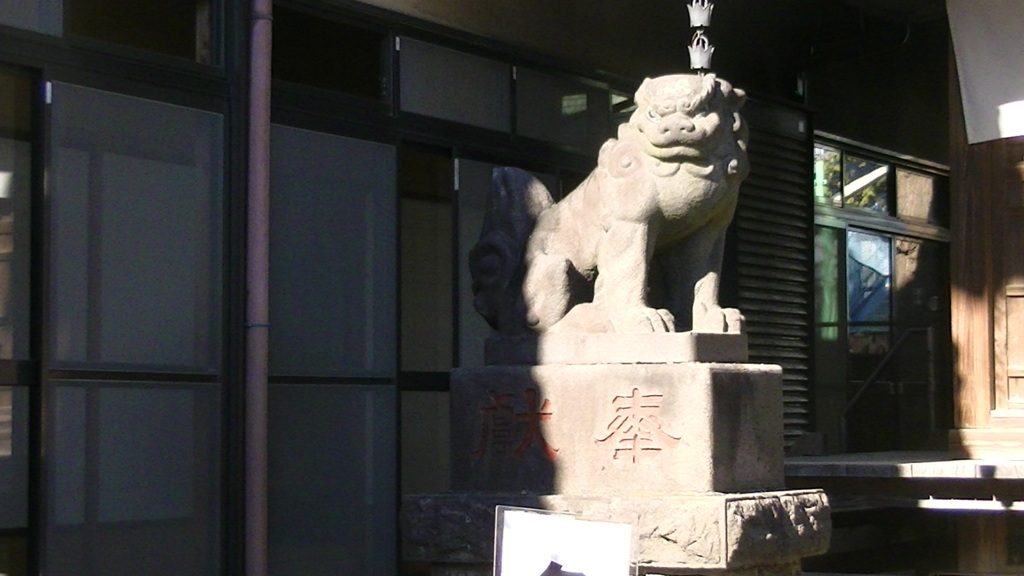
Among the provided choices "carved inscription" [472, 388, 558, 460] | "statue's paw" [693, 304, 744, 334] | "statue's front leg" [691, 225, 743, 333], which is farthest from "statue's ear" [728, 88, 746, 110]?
"carved inscription" [472, 388, 558, 460]

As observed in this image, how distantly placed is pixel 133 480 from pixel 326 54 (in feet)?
9.00

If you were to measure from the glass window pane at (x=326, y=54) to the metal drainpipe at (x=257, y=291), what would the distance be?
346 mm

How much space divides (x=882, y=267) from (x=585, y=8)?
5906 mm

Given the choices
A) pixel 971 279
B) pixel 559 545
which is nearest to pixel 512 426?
pixel 559 545

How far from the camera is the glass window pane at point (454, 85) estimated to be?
→ 29.7 feet

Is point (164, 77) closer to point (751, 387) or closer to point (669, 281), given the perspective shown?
point (669, 281)

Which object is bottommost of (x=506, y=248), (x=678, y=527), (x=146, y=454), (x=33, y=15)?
(x=678, y=527)

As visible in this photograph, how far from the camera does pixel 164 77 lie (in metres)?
7.64

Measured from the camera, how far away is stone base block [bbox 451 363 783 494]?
6219 mm

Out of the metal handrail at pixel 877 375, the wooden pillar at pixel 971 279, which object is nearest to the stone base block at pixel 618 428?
the wooden pillar at pixel 971 279

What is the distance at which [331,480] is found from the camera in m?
8.47

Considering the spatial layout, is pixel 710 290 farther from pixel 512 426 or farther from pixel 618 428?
pixel 512 426

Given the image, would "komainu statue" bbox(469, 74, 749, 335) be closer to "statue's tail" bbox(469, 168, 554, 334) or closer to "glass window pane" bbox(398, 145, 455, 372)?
"statue's tail" bbox(469, 168, 554, 334)

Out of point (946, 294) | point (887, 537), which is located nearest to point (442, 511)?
point (887, 537)
